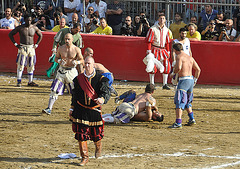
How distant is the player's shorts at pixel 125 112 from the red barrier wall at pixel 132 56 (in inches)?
226

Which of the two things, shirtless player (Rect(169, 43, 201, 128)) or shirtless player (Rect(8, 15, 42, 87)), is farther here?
shirtless player (Rect(8, 15, 42, 87))

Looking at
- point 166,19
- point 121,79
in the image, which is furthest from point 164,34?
point 121,79

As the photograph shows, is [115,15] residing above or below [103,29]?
above

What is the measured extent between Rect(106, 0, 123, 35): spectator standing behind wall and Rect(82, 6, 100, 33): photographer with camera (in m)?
0.48

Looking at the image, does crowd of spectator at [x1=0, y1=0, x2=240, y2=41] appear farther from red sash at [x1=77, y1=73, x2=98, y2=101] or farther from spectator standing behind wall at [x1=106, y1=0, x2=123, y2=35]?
red sash at [x1=77, y1=73, x2=98, y2=101]

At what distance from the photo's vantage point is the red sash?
8008 millimetres

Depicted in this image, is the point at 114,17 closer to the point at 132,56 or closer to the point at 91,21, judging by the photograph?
the point at 91,21

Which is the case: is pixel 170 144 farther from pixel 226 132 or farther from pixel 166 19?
pixel 166 19

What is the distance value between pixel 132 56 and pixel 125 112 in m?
5.96

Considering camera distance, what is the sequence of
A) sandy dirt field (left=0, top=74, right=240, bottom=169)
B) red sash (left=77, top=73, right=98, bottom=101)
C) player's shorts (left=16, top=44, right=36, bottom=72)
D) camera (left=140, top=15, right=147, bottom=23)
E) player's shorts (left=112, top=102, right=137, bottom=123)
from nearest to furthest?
red sash (left=77, top=73, right=98, bottom=101) → sandy dirt field (left=0, top=74, right=240, bottom=169) → player's shorts (left=112, top=102, right=137, bottom=123) → player's shorts (left=16, top=44, right=36, bottom=72) → camera (left=140, top=15, right=147, bottom=23)

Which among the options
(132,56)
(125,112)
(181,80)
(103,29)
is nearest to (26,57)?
(103,29)

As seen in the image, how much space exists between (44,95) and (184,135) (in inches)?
222

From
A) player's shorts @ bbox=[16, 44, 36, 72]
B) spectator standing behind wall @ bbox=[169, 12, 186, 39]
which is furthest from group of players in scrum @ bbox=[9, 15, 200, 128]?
spectator standing behind wall @ bbox=[169, 12, 186, 39]

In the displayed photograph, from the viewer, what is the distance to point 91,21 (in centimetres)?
1727
